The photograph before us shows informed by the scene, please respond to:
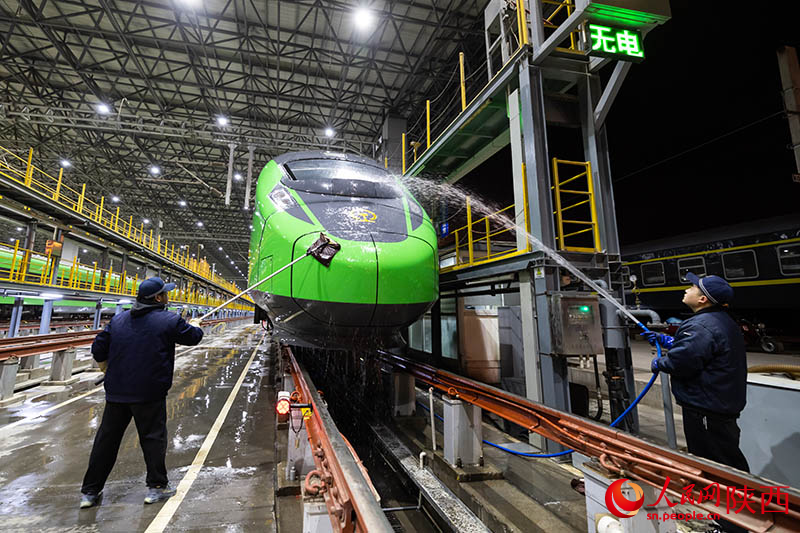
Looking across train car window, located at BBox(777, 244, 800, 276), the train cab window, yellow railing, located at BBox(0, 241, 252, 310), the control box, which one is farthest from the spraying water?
yellow railing, located at BBox(0, 241, 252, 310)

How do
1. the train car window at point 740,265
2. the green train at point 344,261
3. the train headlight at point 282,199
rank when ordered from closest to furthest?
the green train at point 344,261 → the train headlight at point 282,199 → the train car window at point 740,265

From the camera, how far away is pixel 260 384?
707 cm

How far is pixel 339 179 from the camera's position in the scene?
426cm

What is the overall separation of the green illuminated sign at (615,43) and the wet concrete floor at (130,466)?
5.60 meters

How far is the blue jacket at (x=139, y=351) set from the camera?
2.50m

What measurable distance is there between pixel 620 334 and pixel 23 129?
24005 mm

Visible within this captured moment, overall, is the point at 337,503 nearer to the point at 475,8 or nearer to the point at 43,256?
the point at 475,8

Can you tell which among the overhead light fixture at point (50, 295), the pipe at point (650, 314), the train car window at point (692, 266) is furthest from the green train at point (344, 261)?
the train car window at point (692, 266)

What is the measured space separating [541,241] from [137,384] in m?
4.05

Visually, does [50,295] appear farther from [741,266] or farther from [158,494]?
[741,266]

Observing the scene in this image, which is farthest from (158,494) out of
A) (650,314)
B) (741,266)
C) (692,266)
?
(692,266)

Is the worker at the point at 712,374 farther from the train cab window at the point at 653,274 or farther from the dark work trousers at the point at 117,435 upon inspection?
the train cab window at the point at 653,274

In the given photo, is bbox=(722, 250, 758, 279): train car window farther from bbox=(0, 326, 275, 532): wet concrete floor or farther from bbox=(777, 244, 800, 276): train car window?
bbox=(0, 326, 275, 532): wet concrete floor

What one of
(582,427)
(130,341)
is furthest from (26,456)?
(582,427)
